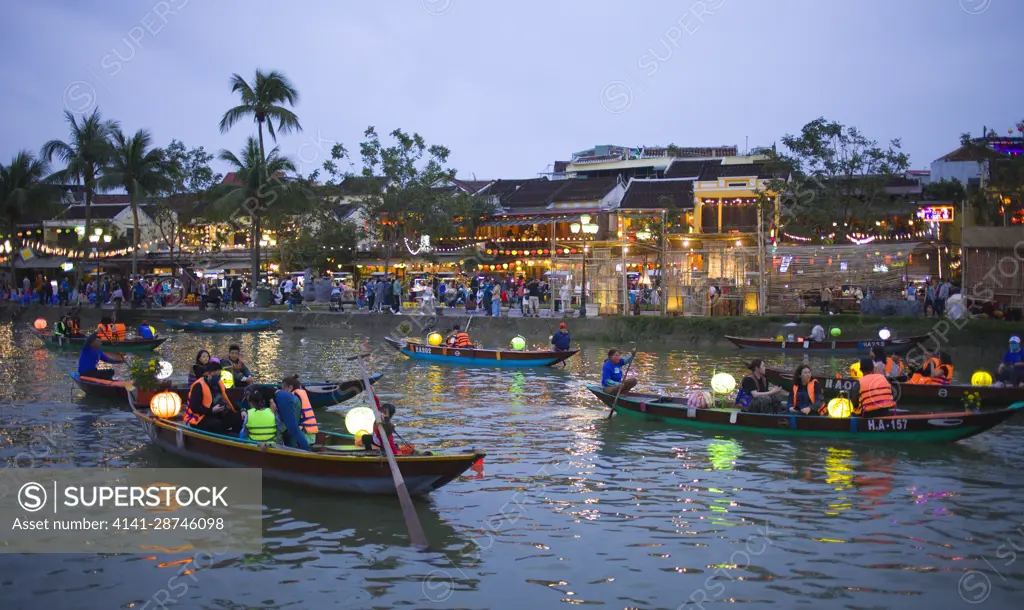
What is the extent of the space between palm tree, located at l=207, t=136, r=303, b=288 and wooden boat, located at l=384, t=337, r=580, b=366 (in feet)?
59.9

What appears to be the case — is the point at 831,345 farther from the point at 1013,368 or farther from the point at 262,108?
the point at 262,108

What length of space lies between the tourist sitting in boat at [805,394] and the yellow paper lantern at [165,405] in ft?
32.0

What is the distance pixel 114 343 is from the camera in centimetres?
2712

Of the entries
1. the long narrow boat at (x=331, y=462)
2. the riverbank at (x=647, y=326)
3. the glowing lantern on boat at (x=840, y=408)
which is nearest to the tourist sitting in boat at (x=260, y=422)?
the long narrow boat at (x=331, y=462)

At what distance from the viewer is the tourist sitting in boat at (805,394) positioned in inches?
572

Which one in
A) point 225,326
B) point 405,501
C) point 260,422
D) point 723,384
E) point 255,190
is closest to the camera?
point 405,501

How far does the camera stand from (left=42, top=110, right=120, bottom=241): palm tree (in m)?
43.2

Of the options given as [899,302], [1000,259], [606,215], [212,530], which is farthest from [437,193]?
[212,530]

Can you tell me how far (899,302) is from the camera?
2997 cm

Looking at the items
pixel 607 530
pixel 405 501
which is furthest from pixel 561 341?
pixel 405 501

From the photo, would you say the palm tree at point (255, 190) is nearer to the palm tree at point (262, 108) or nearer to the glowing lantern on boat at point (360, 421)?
the palm tree at point (262, 108)

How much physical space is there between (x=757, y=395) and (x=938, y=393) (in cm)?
442

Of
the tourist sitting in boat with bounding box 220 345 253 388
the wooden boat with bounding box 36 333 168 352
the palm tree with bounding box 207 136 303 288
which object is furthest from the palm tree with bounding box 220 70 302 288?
the tourist sitting in boat with bounding box 220 345 253 388

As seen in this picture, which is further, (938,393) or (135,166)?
(135,166)
